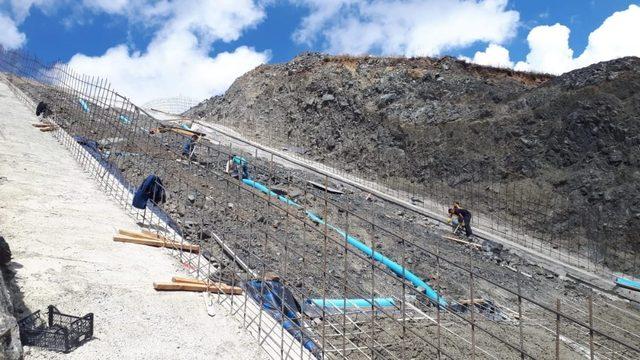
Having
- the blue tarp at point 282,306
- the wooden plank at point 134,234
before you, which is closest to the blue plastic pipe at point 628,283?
the blue tarp at point 282,306

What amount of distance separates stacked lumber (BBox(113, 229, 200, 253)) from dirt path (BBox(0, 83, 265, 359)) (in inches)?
5.4

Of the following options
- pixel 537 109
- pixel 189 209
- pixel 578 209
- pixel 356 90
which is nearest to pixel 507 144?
pixel 537 109

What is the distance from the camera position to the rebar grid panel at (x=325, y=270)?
528 centimetres

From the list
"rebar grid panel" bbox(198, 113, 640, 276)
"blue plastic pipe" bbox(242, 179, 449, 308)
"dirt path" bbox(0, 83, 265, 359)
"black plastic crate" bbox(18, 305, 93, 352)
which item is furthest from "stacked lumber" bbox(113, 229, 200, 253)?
"rebar grid panel" bbox(198, 113, 640, 276)

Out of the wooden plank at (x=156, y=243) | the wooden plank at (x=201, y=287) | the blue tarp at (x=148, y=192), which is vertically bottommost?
the wooden plank at (x=201, y=287)

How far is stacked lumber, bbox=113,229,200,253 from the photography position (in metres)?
6.35

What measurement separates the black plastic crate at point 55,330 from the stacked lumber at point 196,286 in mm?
1142

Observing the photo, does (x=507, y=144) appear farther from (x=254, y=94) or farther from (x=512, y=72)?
(x=254, y=94)

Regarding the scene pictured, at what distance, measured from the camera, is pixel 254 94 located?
1099 inches

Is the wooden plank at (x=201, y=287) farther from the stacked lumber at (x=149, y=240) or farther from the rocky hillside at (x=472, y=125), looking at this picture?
the rocky hillside at (x=472, y=125)

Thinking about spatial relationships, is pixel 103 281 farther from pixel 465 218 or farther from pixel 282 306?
pixel 465 218

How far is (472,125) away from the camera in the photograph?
20250 mm

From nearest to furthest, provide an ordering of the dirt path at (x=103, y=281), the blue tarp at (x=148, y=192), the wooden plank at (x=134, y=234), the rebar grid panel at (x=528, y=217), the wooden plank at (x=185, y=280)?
the dirt path at (x=103, y=281) < the wooden plank at (x=185, y=280) < the wooden plank at (x=134, y=234) < the blue tarp at (x=148, y=192) < the rebar grid panel at (x=528, y=217)

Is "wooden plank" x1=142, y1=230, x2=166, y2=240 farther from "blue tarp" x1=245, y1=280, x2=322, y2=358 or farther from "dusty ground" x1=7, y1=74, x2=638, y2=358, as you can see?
"blue tarp" x1=245, y1=280, x2=322, y2=358
